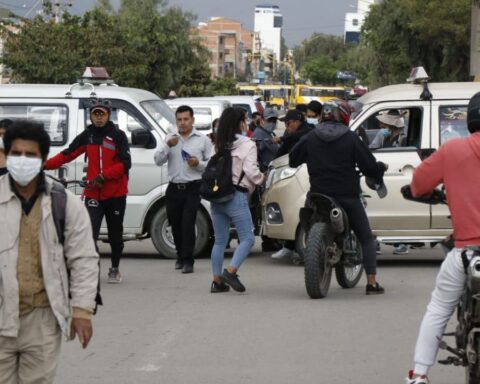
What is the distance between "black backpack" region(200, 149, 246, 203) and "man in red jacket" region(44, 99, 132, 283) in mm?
1130

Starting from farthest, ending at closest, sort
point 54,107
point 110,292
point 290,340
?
point 54,107
point 110,292
point 290,340

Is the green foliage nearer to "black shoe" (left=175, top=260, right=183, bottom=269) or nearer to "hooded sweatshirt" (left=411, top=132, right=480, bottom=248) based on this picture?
"black shoe" (left=175, top=260, right=183, bottom=269)

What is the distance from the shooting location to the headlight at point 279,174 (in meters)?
13.6

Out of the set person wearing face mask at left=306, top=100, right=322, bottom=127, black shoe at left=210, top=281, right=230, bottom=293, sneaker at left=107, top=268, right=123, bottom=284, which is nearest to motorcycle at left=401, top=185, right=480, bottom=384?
black shoe at left=210, top=281, right=230, bottom=293

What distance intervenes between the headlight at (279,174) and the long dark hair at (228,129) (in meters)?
2.36

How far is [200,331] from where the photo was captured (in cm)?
951

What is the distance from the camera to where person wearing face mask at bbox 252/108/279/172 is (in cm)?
1622

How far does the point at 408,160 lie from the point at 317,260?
288 centimetres

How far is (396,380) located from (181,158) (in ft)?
18.8

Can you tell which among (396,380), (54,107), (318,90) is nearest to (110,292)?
(54,107)

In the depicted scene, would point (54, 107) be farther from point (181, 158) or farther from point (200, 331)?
point (200, 331)

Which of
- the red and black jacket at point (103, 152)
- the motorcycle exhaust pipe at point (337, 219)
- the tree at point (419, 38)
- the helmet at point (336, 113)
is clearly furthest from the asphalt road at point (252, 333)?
the tree at point (419, 38)

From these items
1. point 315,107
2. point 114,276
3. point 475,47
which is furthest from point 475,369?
point 475,47

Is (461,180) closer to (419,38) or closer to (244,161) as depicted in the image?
(244,161)
